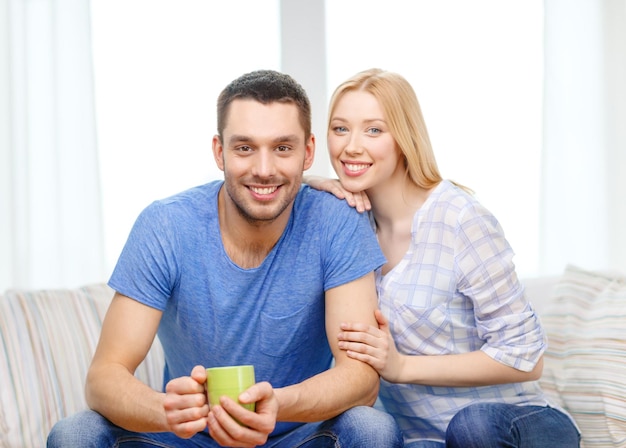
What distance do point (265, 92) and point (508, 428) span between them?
0.91 m

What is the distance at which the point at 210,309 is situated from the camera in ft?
6.45

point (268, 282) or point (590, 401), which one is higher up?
point (268, 282)

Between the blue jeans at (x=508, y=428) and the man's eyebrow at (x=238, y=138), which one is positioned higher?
the man's eyebrow at (x=238, y=138)

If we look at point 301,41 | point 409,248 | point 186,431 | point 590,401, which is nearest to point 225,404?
point 186,431

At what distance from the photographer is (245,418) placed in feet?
4.95

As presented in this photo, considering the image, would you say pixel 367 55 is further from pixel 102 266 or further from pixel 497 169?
pixel 102 266

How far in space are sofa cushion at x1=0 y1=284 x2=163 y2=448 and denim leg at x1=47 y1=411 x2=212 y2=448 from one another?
16.4 inches

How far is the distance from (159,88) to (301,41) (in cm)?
58

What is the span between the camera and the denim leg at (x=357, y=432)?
172 centimetres

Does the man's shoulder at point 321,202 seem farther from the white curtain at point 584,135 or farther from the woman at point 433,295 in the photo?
the white curtain at point 584,135

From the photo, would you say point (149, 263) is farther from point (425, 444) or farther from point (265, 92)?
point (425, 444)

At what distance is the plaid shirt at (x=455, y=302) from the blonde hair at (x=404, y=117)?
2.5 inches

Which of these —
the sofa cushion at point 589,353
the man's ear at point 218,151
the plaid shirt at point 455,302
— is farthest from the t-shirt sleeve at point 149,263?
the sofa cushion at point 589,353

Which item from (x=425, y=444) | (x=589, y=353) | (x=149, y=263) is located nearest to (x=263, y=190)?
(x=149, y=263)
